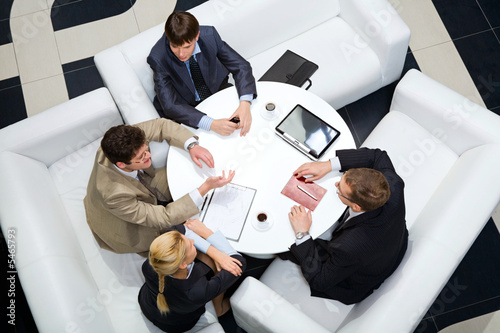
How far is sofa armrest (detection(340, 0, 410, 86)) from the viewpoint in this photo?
2967 millimetres

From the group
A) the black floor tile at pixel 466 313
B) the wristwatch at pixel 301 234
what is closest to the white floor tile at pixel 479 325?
the black floor tile at pixel 466 313

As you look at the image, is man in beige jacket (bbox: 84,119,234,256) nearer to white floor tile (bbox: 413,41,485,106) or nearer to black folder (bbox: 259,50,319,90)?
black folder (bbox: 259,50,319,90)

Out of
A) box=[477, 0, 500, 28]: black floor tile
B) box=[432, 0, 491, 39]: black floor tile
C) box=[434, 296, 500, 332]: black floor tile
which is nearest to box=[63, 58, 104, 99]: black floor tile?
box=[432, 0, 491, 39]: black floor tile

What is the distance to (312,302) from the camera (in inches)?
95.3

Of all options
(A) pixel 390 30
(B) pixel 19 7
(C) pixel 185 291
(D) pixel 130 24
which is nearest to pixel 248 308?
(C) pixel 185 291

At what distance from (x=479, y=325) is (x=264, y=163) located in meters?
1.86

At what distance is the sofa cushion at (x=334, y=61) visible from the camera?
124 inches

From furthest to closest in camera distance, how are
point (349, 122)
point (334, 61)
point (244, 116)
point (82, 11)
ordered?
1. point (82, 11)
2. point (349, 122)
3. point (334, 61)
4. point (244, 116)

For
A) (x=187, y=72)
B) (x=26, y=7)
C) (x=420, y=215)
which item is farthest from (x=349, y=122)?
(x=26, y=7)

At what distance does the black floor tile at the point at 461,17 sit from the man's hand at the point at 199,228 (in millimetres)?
2944

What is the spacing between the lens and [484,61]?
369 cm

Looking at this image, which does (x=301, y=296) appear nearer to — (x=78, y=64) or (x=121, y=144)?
(x=121, y=144)

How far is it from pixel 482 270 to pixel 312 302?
142cm

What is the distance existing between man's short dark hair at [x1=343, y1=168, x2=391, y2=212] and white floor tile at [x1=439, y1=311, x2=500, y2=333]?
1.41 metres
